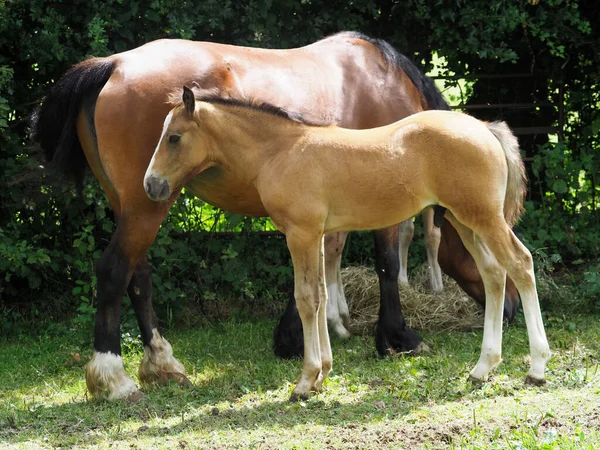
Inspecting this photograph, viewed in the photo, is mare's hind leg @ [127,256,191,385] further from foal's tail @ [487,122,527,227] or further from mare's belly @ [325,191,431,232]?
foal's tail @ [487,122,527,227]

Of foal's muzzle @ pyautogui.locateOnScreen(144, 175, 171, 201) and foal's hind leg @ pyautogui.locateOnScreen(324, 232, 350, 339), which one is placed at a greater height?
foal's muzzle @ pyautogui.locateOnScreen(144, 175, 171, 201)

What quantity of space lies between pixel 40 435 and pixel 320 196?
79.4 inches

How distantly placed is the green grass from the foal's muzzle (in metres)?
1.25

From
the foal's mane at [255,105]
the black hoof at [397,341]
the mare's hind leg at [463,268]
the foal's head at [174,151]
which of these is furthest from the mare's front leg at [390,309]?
the foal's head at [174,151]

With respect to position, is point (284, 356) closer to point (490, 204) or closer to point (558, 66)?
point (490, 204)

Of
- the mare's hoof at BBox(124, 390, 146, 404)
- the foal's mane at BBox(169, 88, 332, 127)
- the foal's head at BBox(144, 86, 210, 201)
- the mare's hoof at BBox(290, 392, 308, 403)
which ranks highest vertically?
the foal's mane at BBox(169, 88, 332, 127)

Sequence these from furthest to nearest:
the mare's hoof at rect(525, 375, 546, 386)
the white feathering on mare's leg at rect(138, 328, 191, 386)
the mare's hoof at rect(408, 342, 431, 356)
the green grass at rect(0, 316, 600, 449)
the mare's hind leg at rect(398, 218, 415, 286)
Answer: the mare's hind leg at rect(398, 218, 415, 286)
the mare's hoof at rect(408, 342, 431, 356)
the white feathering on mare's leg at rect(138, 328, 191, 386)
the mare's hoof at rect(525, 375, 546, 386)
the green grass at rect(0, 316, 600, 449)

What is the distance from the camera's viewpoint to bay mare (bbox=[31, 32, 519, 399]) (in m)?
5.26

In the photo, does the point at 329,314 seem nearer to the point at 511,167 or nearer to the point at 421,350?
the point at 421,350

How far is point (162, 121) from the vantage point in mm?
5301

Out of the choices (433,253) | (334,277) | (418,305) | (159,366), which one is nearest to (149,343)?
(159,366)

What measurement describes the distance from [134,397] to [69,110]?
1853 mm

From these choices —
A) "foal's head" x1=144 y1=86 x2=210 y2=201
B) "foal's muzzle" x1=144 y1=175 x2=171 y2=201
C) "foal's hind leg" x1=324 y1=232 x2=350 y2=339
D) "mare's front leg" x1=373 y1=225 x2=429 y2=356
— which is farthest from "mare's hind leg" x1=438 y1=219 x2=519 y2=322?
"foal's muzzle" x1=144 y1=175 x2=171 y2=201

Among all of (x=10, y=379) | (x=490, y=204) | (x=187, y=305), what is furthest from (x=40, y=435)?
(x=187, y=305)
